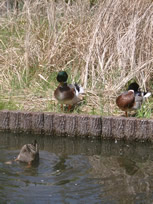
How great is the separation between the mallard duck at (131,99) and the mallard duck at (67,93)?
67cm

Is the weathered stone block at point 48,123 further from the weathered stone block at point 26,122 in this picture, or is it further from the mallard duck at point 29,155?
the mallard duck at point 29,155

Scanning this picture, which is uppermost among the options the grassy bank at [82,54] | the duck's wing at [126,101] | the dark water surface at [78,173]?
the grassy bank at [82,54]

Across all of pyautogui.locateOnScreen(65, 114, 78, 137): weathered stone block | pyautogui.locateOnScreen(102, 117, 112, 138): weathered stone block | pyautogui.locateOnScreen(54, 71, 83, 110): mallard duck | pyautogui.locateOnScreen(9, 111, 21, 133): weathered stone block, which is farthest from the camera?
pyautogui.locateOnScreen(54, 71, 83, 110): mallard duck

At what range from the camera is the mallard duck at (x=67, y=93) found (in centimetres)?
658

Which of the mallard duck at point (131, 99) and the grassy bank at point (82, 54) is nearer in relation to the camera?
the mallard duck at point (131, 99)

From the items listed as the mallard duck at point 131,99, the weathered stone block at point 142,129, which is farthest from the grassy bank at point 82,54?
the weathered stone block at point 142,129

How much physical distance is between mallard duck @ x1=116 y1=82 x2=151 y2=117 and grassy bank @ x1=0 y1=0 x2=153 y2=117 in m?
0.17

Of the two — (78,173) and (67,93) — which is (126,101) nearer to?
(67,93)

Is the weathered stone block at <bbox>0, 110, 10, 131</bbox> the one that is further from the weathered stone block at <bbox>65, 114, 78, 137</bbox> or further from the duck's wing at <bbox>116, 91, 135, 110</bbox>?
the duck's wing at <bbox>116, 91, 135, 110</bbox>

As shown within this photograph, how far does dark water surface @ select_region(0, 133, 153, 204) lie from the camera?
4.12m

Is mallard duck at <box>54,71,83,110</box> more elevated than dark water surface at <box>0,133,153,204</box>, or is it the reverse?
mallard duck at <box>54,71,83,110</box>

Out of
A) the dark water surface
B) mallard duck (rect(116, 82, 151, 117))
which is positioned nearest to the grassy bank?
mallard duck (rect(116, 82, 151, 117))

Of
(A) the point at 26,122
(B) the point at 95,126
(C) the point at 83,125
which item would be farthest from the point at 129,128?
(A) the point at 26,122

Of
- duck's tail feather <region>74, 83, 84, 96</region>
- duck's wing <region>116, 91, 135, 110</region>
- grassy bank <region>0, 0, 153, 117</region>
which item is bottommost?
duck's wing <region>116, 91, 135, 110</region>
